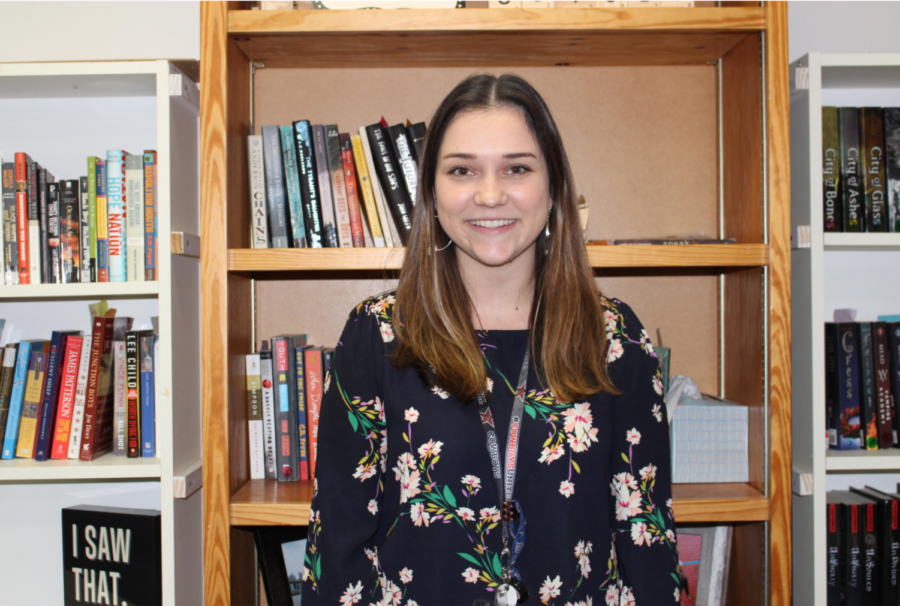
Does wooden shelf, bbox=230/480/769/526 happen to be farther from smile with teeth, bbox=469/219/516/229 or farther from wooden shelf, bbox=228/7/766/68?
wooden shelf, bbox=228/7/766/68

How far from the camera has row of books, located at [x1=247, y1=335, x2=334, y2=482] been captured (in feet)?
4.58

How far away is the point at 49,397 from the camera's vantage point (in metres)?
1.35

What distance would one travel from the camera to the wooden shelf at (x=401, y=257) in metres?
1.28

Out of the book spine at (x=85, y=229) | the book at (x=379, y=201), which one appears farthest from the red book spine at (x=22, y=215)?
the book at (x=379, y=201)

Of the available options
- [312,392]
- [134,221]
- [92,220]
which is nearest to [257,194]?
[134,221]

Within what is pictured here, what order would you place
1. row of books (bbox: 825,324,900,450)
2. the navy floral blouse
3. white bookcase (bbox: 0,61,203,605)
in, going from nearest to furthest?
the navy floral blouse, white bookcase (bbox: 0,61,203,605), row of books (bbox: 825,324,900,450)

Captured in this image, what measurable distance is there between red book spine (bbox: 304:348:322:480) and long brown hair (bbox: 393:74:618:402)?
1.25 feet

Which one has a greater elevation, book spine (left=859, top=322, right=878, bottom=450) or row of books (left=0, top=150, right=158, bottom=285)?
row of books (left=0, top=150, right=158, bottom=285)

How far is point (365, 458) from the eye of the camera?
1.04m

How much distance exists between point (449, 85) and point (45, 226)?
1.06 metres

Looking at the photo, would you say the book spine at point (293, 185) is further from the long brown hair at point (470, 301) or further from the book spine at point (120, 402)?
the book spine at point (120, 402)

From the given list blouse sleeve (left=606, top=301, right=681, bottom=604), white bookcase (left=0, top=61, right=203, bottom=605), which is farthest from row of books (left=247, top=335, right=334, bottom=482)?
blouse sleeve (left=606, top=301, right=681, bottom=604)

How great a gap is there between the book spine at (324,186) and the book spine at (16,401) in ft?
2.45

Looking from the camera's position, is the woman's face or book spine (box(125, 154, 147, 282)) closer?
the woman's face
